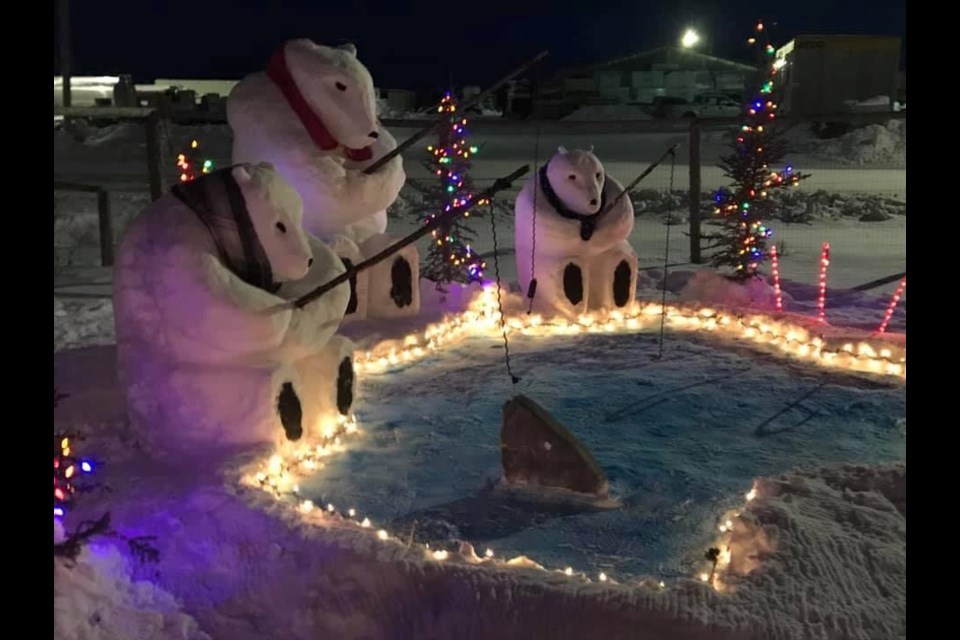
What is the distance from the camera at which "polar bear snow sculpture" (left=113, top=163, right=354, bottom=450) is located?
4402 millimetres

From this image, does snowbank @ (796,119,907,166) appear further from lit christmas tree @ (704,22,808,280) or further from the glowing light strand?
the glowing light strand

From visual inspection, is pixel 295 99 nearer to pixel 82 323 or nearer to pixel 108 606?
pixel 82 323

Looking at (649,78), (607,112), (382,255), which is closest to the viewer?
(382,255)

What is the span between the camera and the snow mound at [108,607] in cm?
306

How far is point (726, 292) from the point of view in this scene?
26.9 feet

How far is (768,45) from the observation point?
8422 mm

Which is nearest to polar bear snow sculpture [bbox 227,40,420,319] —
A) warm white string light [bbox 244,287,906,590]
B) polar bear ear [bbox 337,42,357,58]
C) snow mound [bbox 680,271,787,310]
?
polar bear ear [bbox 337,42,357,58]

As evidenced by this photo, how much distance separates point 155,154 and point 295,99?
402cm

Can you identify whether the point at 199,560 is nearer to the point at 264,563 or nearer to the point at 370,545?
the point at 264,563

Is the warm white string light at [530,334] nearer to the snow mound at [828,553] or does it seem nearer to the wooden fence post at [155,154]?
the snow mound at [828,553]

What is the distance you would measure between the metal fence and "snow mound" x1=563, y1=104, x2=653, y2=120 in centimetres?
300

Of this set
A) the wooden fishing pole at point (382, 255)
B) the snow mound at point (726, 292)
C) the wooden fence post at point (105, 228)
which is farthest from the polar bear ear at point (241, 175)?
the wooden fence post at point (105, 228)

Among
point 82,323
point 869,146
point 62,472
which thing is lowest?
point 62,472

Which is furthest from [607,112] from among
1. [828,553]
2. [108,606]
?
[108,606]
